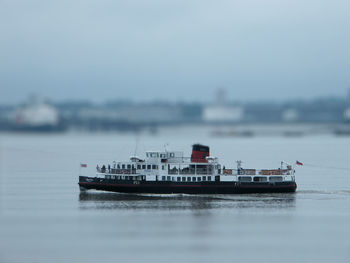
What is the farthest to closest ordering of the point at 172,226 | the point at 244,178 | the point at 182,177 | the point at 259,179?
the point at 259,179
the point at 244,178
the point at 182,177
the point at 172,226

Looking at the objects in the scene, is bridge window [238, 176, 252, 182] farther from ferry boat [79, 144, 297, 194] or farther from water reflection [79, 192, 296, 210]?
water reflection [79, 192, 296, 210]

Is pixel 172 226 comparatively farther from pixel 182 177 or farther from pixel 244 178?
pixel 244 178

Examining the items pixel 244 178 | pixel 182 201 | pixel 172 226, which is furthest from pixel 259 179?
pixel 172 226

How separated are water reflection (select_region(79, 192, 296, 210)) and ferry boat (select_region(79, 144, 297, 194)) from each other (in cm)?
41

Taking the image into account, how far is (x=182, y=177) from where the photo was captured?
37.0 m

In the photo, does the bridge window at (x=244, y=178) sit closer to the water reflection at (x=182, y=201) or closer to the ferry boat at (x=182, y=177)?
the ferry boat at (x=182, y=177)

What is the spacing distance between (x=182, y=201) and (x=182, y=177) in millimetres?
2152

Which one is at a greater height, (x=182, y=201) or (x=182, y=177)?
(x=182, y=177)

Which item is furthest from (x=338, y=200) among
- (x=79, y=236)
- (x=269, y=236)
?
(x=79, y=236)

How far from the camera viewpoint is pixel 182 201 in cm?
3519

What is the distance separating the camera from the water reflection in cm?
3359

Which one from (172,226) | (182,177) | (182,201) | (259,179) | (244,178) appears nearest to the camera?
(172,226)

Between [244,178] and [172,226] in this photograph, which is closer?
[172,226]

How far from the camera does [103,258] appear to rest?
76.0 feet
